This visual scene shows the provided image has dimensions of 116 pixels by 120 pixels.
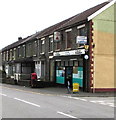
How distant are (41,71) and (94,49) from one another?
1209 cm

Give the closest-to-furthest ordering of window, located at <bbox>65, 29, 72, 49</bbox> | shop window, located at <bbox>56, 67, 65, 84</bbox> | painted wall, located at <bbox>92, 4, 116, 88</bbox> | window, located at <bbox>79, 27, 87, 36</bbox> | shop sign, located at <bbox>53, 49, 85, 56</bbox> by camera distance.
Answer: painted wall, located at <bbox>92, 4, 116, 88</bbox>
shop sign, located at <bbox>53, 49, 85, 56</bbox>
window, located at <bbox>79, 27, 87, 36</bbox>
window, located at <bbox>65, 29, 72, 49</bbox>
shop window, located at <bbox>56, 67, 65, 84</bbox>

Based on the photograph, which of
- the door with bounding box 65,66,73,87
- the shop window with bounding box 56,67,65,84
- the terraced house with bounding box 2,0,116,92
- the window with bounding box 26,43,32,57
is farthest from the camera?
the window with bounding box 26,43,32,57

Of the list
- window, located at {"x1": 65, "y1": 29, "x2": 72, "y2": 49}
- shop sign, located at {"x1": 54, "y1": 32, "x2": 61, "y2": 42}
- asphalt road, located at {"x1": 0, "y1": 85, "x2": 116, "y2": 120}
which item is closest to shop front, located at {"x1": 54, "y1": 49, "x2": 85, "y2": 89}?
window, located at {"x1": 65, "y1": 29, "x2": 72, "y2": 49}

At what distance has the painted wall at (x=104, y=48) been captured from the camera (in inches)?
960

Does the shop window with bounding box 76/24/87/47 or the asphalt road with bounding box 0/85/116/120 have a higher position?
the shop window with bounding box 76/24/87/47

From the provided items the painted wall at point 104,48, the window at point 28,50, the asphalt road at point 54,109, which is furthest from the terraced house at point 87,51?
the asphalt road at point 54,109

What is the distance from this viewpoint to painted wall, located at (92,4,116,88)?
24391mm

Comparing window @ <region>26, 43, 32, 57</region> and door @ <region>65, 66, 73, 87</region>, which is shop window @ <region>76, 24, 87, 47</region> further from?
window @ <region>26, 43, 32, 57</region>

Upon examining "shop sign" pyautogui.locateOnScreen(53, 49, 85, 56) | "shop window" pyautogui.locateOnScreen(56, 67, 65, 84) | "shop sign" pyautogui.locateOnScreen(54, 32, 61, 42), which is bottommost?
"shop window" pyautogui.locateOnScreen(56, 67, 65, 84)

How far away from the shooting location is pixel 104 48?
81.6 feet

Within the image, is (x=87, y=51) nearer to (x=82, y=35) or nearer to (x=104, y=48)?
(x=104, y=48)

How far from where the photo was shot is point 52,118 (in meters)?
10.1

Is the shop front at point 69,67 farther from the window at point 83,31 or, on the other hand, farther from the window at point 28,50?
the window at point 28,50

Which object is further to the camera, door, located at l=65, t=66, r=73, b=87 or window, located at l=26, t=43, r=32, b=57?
window, located at l=26, t=43, r=32, b=57
